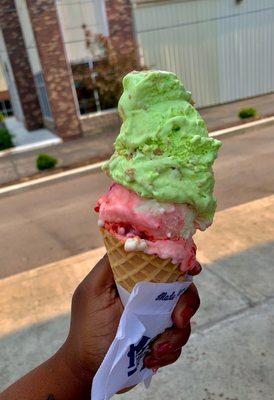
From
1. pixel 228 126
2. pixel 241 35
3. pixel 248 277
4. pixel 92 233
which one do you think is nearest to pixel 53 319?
pixel 248 277

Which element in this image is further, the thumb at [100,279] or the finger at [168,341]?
the thumb at [100,279]

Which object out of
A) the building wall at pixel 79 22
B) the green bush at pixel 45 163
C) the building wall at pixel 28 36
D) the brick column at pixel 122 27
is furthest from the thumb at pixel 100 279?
the building wall at pixel 28 36

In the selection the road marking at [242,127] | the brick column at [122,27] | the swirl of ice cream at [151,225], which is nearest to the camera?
the swirl of ice cream at [151,225]

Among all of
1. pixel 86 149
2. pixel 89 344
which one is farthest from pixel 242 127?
pixel 89 344

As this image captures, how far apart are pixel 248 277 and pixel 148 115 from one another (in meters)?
2.93

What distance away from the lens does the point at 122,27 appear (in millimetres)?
15781

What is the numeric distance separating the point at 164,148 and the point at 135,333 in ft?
2.85

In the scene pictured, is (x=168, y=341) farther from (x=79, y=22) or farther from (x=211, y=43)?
(x=211, y=43)

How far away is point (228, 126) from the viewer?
13469 mm

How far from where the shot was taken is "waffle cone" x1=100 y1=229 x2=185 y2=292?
6.44ft

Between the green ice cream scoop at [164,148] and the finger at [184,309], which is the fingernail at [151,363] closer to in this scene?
the finger at [184,309]

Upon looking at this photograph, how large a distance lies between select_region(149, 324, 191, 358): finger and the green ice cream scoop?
0.57m

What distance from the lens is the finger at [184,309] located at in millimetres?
1981

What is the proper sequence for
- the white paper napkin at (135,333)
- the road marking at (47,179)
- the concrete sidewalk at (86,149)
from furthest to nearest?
the concrete sidewalk at (86,149)
the road marking at (47,179)
the white paper napkin at (135,333)
